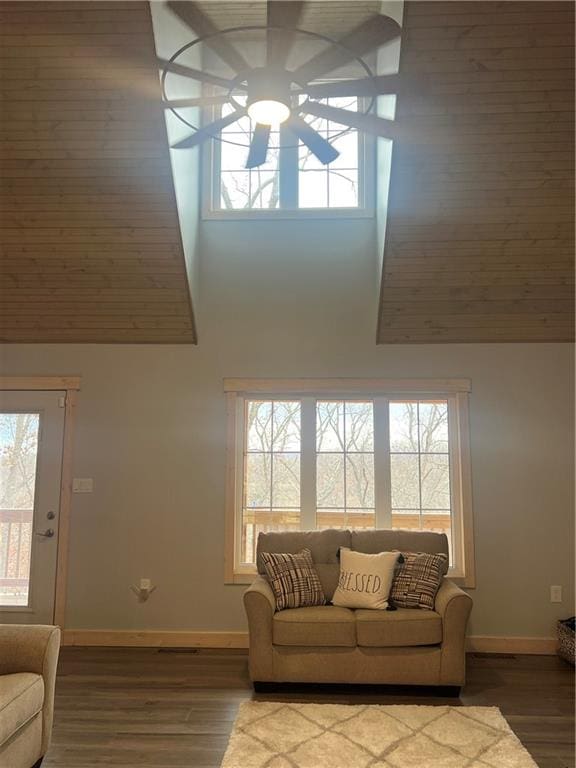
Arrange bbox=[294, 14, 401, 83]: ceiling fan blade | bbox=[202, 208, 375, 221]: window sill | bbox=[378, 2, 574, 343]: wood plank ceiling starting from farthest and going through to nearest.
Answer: bbox=[202, 208, 375, 221]: window sill
bbox=[378, 2, 574, 343]: wood plank ceiling
bbox=[294, 14, 401, 83]: ceiling fan blade

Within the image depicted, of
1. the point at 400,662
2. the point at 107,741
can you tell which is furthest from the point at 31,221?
the point at 400,662

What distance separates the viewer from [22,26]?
3.39 meters

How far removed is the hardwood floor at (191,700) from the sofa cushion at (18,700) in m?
0.45

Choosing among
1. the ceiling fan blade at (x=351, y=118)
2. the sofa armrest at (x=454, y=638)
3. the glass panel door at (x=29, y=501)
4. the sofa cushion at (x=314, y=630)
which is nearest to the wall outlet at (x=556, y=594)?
the sofa armrest at (x=454, y=638)

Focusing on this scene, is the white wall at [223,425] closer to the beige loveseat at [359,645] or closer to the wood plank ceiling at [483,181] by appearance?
the wood plank ceiling at [483,181]

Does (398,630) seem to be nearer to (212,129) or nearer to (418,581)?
(418,581)

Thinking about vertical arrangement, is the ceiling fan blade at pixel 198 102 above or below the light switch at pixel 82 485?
above

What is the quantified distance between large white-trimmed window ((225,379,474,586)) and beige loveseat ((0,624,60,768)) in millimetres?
2088

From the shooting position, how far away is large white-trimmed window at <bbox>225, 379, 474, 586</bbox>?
190 inches

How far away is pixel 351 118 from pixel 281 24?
0.58 metres

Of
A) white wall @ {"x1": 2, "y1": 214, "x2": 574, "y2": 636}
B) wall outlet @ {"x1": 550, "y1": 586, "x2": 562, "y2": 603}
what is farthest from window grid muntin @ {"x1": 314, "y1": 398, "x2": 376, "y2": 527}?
wall outlet @ {"x1": 550, "y1": 586, "x2": 562, "y2": 603}

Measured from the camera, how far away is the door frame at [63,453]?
4703mm

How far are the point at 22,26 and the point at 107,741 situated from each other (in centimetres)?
402

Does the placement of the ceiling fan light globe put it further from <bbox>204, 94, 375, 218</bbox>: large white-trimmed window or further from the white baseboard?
the white baseboard
